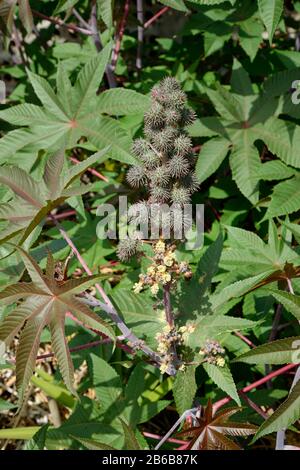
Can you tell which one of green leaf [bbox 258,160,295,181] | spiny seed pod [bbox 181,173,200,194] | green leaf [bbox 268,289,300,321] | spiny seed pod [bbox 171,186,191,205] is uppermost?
spiny seed pod [bbox 181,173,200,194]

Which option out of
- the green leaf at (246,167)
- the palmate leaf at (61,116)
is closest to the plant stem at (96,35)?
the palmate leaf at (61,116)

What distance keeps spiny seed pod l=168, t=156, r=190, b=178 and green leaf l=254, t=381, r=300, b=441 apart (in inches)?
31.1

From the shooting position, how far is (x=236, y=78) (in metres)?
3.05

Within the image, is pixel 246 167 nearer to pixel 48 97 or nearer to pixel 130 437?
pixel 48 97

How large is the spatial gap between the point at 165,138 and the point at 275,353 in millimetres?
792

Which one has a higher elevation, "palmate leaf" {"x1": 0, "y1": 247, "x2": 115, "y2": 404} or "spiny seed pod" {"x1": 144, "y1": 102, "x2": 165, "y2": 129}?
"spiny seed pod" {"x1": 144, "y1": 102, "x2": 165, "y2": 129}

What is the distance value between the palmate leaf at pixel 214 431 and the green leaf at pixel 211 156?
124cm

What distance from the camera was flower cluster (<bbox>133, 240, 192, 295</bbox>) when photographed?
198 centimetres

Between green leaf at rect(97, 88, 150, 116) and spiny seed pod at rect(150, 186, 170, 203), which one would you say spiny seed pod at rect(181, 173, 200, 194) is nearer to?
spiny seed pod at rect(150, 186, 170, 203)

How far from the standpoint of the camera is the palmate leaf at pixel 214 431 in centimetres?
199

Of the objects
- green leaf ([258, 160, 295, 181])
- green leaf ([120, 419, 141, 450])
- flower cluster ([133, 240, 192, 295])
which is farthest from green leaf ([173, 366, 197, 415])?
green leaf ([258, 160, 295, 181])

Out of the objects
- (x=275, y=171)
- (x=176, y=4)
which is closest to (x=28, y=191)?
(x=176, y=4)
